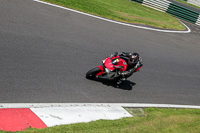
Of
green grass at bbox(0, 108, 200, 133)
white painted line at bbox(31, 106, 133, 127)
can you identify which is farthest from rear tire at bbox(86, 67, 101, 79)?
green grass at bbox(0, 108, 200, 133)

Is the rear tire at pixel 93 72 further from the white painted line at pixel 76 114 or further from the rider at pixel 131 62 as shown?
the white painted line at pixel 76 114

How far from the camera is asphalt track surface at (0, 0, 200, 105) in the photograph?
7547 millimetres

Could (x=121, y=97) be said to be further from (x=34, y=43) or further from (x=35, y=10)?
(x=35, y=10)

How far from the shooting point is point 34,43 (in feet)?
31.6

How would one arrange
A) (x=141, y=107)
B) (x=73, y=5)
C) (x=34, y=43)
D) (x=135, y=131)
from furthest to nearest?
(x=73, y=5) → (x=34, y=43) → (x=141, y=107) → (x=135, y=131)

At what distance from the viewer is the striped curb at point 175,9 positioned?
83.1 ft

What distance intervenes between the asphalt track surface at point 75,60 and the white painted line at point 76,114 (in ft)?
1.44

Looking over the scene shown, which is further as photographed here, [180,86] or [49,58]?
[180,86]

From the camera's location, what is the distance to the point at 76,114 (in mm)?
6766

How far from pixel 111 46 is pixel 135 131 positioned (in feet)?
20.7

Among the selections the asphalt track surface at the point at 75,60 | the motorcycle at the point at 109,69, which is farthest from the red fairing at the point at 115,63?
the asphalt track surface at the point at 75,60

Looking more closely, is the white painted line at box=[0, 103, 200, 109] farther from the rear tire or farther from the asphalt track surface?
the rear tire

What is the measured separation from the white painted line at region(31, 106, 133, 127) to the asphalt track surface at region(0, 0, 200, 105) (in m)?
0.44

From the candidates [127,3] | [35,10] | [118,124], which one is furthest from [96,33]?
[127,3]
